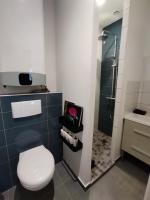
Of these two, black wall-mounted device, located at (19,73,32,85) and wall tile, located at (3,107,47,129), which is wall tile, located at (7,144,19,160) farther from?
black wall-mounted device, located at (19,73,32,85)

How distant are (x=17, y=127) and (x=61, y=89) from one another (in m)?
0.73

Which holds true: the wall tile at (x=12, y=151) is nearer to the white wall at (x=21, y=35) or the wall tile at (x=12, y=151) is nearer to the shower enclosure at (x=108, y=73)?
the white wall at (x=21, y=35)

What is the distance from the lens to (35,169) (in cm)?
105

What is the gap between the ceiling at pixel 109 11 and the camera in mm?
1629

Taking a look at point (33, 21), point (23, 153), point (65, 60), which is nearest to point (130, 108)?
point (65, 60)

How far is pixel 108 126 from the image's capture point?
249 centimetres

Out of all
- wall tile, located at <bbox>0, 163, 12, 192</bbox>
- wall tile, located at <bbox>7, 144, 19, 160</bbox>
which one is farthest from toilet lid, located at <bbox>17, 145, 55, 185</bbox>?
wall tile, located at <bbox>0, 163, 12, 192</bbox>

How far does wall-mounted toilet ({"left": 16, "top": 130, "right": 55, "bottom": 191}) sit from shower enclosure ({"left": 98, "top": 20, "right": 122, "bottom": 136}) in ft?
5.22

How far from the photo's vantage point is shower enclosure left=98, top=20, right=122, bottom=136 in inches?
82.7

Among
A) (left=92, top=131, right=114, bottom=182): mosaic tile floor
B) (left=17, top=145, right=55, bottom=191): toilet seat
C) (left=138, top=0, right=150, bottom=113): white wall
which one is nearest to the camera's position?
(left=17, top=145, right=55, bottom=191): toilet seat

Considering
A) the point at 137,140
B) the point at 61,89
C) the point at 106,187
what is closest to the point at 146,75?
the point at 137,140

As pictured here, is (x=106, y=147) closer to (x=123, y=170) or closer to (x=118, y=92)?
(x=123, y=170)

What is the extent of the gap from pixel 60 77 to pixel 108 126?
1656mm

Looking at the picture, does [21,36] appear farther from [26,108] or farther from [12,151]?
[12,151]
